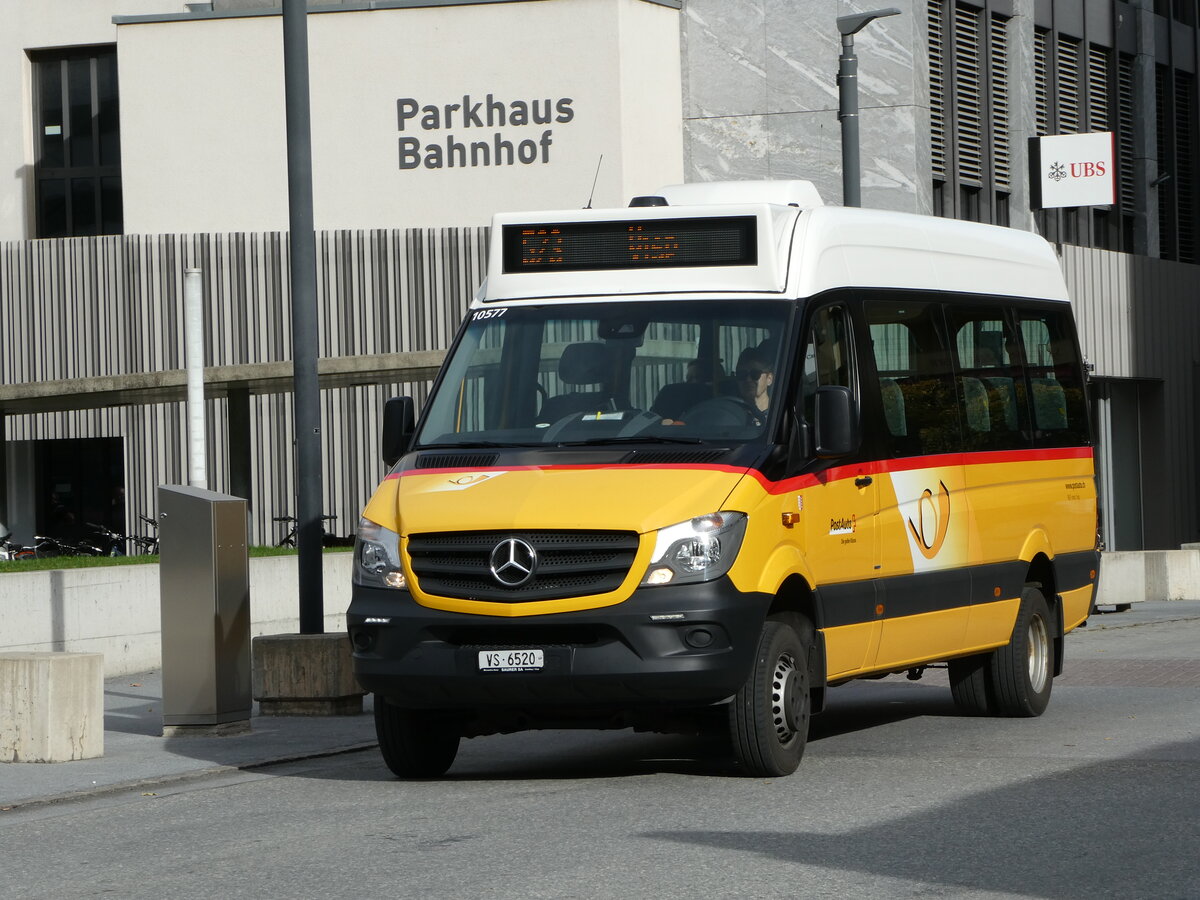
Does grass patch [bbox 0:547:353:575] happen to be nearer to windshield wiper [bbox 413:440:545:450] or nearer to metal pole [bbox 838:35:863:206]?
metal pole [bbox 838:35:863:206]

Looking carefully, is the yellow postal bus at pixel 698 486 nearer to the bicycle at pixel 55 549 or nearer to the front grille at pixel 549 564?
the front grille at pixel 549 564

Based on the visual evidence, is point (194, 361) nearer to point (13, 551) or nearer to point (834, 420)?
point (13, 551)

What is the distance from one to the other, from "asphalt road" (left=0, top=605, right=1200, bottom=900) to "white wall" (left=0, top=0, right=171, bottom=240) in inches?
1038

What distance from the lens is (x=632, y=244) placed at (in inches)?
431

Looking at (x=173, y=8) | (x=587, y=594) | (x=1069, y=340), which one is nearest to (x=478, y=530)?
(x=587, y=594)

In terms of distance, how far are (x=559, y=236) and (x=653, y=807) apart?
3.30 metres

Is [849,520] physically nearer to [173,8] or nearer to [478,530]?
[478,530]

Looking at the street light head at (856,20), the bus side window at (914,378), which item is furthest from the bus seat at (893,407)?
the street light head at (856,20)

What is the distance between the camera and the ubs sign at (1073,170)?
33219mm

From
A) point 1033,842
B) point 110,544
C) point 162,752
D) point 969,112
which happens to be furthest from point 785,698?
point 969,112

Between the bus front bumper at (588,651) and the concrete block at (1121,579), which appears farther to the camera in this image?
the concrete block at (1121,579)

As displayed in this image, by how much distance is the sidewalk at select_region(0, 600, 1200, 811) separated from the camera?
10.8 m

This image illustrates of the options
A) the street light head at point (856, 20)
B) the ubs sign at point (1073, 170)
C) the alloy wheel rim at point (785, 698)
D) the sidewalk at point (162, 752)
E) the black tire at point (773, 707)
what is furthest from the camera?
the ubs sign at point (1073, 170)

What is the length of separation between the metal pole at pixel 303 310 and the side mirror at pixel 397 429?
9.30 ft
